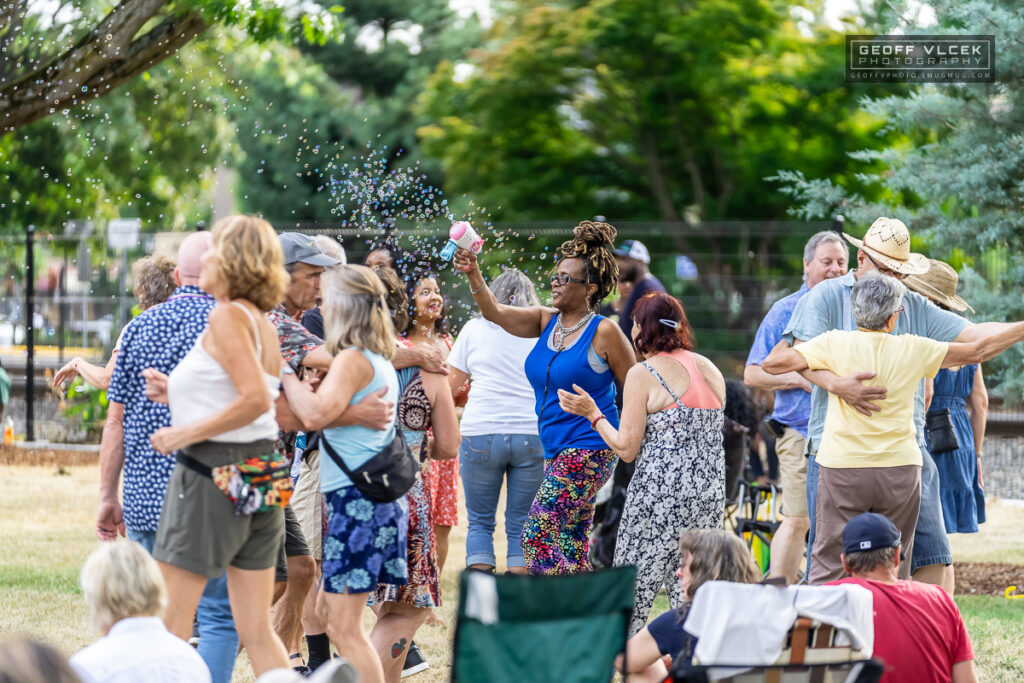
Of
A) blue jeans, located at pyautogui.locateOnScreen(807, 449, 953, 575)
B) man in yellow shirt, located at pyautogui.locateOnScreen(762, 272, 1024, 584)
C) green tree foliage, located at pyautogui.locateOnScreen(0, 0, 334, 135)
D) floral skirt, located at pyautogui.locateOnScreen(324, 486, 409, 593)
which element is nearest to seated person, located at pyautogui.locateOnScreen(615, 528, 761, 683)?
floral skirt, located at pyautogui.locateOnScreen(324, 486, 409, 593)

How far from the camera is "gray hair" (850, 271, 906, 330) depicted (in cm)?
455

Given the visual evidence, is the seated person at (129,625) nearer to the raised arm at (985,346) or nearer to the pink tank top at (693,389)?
the pink tank top at (693,389)

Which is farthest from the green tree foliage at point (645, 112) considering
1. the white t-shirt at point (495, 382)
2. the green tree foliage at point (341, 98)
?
the white t-shirt at point (495, 382)

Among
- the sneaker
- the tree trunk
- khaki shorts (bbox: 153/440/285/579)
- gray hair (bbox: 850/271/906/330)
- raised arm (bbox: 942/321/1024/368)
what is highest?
the tree trunk

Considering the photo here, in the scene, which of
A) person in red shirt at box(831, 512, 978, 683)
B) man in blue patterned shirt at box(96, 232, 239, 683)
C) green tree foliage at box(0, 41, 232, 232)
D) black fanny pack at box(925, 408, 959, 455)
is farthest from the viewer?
green tree foliage at box(0, 41, 232, 232)

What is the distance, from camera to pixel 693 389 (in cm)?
493

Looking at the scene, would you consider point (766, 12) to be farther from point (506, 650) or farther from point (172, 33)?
point (506, 650)

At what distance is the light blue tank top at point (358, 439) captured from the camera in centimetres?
396

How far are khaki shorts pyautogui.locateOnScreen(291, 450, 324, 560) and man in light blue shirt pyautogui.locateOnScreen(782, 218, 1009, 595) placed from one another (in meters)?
2.17

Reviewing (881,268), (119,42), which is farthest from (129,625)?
(119,42)

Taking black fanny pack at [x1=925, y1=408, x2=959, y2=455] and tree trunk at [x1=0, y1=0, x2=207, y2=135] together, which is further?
tree trunk at [x1=0, y1=0, x2=207, y2=135]

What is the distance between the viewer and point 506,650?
117 inches

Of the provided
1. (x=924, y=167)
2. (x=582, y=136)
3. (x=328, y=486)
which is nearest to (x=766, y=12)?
(x=582, y=136)

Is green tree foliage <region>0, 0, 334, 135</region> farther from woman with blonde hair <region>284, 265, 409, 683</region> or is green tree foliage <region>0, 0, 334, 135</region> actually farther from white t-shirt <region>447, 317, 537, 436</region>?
woman with blonde hair <region>284, 265, 409, 683</region>
